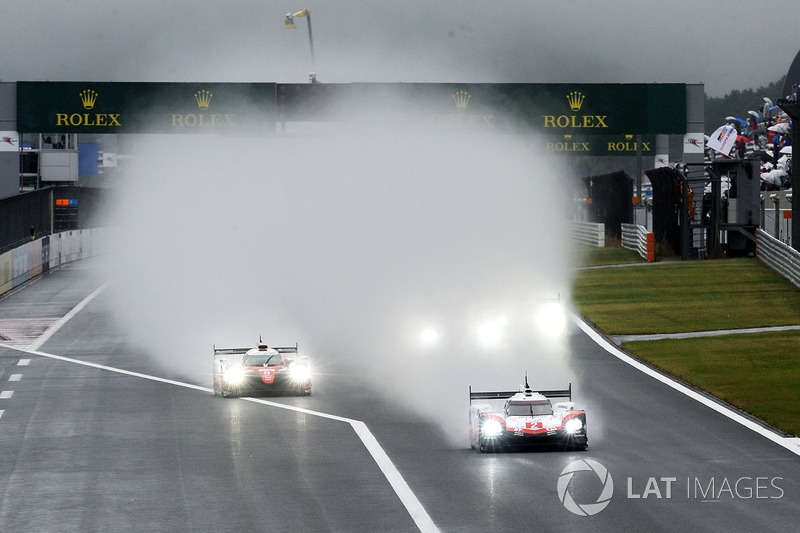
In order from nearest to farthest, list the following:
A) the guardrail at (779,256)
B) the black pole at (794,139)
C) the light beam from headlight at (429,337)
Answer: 1. the light beam from headlight at (429,337)
2. the guardrail at (779,256)
3. the black pole at (794,139)

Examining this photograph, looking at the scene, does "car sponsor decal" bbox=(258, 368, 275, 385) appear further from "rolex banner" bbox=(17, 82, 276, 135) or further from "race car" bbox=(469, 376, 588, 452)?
"rolex banner" bbox=(17, 82, 276, 135)

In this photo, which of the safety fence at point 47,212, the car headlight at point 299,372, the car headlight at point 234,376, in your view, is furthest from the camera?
the safety fence at point 47,212

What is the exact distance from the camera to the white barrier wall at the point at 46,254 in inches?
2218

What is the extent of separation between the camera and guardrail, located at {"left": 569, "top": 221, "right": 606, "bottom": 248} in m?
78.4

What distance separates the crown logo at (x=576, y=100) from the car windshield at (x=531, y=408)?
141 feet

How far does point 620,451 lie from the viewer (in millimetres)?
22469

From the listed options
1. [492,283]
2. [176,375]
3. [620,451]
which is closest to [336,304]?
[492,283]

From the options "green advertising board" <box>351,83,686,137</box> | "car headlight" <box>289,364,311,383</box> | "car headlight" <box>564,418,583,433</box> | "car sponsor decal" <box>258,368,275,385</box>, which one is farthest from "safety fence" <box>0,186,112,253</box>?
"car headlight" <box>564,418,583,433</box>

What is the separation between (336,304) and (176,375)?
1671cm

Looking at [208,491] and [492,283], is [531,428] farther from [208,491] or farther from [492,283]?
[492,283]

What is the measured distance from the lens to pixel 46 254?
65.0 metres

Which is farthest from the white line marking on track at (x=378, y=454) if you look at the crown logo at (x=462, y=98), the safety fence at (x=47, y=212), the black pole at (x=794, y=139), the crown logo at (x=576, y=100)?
the crown logo at (x=576, y=100)

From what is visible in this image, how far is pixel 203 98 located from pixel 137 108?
3169 mm

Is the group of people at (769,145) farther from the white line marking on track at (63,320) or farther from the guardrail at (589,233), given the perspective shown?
the white line marking on track at (63,320)
